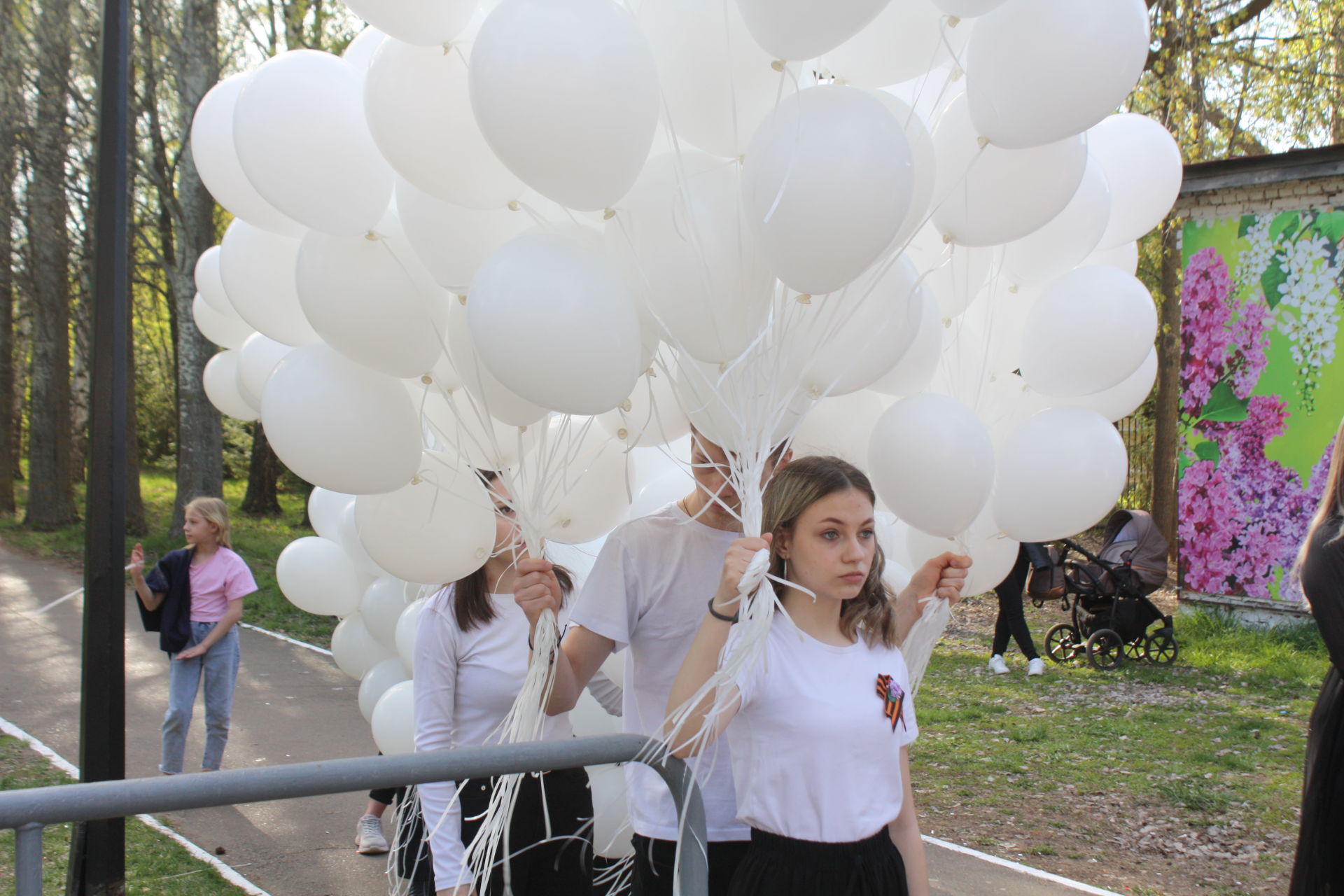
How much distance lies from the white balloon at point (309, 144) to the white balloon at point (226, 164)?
37cm

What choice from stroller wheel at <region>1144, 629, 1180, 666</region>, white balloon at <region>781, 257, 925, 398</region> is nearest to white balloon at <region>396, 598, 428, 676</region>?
white balloon at <region>781, 257, 925, 398</region>

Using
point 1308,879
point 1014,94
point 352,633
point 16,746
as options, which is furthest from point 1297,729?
point 16,746

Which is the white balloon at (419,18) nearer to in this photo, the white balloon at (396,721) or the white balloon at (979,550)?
the white balloon at (979,550)

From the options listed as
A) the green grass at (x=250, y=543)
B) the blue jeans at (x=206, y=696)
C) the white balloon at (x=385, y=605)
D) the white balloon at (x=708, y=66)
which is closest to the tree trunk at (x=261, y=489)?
the green grass at (x=250, y=543)

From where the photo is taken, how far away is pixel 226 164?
2.77 meters

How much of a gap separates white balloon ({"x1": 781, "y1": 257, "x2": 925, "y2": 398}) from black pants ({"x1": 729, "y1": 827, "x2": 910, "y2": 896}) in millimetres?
896

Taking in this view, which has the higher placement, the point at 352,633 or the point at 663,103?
the point at 663,103

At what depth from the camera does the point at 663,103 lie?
2084mm

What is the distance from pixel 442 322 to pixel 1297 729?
6704 mm

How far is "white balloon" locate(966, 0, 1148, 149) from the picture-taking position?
210 centimetres

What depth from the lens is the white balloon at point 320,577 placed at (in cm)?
461

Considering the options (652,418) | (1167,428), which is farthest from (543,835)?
(1167,428)

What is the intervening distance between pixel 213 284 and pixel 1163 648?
8243 mm

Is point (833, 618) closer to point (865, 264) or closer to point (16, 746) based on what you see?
point (865, 264)
